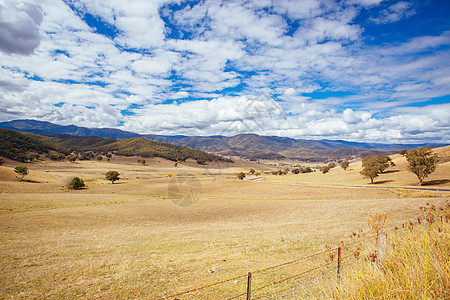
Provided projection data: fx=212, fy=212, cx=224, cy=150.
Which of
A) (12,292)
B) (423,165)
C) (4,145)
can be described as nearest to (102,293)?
(12,292)

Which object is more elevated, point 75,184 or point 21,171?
point 21,171

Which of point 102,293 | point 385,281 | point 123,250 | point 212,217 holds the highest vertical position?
point 385,281

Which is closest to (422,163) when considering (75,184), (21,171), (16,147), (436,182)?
(436,182)

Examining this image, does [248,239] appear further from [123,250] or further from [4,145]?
[4,145]

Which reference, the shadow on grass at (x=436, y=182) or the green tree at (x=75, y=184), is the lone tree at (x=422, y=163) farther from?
the green tree at (x=75, y=184)

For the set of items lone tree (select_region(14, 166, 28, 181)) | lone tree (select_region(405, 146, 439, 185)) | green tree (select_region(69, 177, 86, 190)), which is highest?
lone tree (select_region(405, 146, 439, 185))

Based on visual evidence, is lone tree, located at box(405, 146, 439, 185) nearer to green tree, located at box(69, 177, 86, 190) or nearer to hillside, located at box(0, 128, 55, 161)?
green tree, located at box(69, 177, 86, 190)

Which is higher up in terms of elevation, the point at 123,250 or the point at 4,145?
the point at 4,145

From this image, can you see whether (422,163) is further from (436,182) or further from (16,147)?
(16,147)

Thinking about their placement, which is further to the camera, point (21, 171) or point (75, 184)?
point (21, 171)

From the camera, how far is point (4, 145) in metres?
133

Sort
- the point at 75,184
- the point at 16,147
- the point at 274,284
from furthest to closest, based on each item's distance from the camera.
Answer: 1. the point at 16,147
2. the point at 75,184
3. the point at 274,284

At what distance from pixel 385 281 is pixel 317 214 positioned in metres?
25.0

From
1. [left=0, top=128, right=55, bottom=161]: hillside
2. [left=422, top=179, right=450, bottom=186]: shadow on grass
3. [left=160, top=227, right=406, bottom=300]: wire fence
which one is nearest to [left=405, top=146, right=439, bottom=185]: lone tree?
[left=422, top=179, right=450, bottom=186]: shadow on grass
